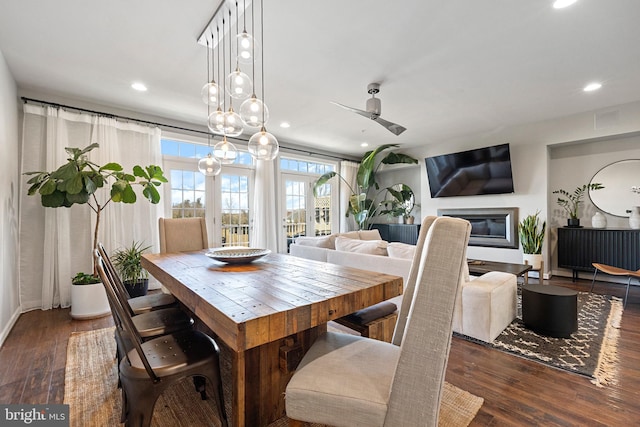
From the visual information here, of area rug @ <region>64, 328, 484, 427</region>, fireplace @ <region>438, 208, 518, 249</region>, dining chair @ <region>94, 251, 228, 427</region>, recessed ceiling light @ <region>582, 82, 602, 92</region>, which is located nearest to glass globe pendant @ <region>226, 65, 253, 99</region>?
dining chair @ <region>94, 251, 228, 427</region>

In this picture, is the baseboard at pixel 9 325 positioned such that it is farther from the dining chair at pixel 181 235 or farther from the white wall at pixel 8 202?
the dining chair at pixel 181 235

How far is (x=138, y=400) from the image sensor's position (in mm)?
1127

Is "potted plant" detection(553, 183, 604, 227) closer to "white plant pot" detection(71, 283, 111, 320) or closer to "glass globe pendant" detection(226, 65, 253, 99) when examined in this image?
"glass globe pendant" detection(226, 65, 253, 99)

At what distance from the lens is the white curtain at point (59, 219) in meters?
3.28

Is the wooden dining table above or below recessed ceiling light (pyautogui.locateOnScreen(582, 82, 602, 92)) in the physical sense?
below

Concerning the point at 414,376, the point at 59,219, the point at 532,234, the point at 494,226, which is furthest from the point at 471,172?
the point at 59,219

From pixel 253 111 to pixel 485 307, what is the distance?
238cm

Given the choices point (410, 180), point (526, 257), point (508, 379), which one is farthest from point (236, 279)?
point (410, 180)

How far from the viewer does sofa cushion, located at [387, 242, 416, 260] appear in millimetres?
2607

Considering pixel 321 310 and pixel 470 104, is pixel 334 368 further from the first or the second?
pixel 470 104

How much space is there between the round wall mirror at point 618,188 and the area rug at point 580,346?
7.22 ft

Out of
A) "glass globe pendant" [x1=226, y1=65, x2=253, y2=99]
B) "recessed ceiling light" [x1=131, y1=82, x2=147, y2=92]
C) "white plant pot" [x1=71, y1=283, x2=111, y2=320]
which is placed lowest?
"white plant pot" [x1=71, y1=283, x2=111, y2=320]

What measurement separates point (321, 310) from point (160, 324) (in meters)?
1.12

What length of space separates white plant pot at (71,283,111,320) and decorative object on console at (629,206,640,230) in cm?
682
